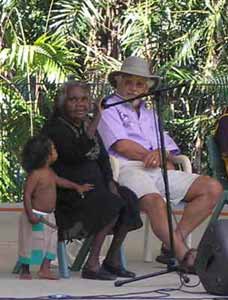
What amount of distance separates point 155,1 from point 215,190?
14.5ft

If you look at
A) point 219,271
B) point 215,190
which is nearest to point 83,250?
point 215,190

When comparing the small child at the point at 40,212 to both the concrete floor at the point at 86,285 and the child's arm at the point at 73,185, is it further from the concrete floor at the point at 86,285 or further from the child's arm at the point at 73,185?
the concrete floor at the point at 86,285

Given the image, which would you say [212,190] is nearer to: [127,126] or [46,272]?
[127,126]

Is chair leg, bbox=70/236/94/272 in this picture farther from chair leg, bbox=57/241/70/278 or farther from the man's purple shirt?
the man's purple shirt

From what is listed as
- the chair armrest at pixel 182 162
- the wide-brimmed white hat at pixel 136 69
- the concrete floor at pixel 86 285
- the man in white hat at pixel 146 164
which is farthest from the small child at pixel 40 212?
the chair armrest at pixel 182 162

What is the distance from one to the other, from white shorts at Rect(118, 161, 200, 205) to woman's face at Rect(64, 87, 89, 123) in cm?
39

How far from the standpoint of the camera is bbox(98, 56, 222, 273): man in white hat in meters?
5.28

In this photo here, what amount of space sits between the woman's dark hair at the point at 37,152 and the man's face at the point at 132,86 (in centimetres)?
61

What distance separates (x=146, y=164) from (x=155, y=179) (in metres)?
0.11

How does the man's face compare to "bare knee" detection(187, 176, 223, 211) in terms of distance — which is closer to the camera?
"bare knee" detection(187, 176, 223, 211)

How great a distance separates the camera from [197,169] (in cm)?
754

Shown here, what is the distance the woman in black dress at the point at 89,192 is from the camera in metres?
5.23

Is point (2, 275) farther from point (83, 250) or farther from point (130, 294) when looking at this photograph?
point (130, 294)

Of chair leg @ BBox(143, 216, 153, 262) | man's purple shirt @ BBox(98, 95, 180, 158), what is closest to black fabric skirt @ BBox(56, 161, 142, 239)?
man's purple shirt @ BBox(98, 95, 180, 158)
